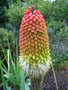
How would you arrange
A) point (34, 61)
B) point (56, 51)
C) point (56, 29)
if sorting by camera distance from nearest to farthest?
point (34, 61) < point (56, 51) < point (56, 29)

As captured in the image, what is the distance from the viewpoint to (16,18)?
6.84 metres

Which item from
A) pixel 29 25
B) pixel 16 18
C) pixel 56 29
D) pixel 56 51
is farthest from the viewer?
pixel 16 18

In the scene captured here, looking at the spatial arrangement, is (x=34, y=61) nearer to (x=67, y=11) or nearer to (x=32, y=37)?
(x=32, y=37)

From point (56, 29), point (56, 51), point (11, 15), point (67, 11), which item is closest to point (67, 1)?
point (67, 11)

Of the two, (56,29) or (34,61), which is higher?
(34,61)

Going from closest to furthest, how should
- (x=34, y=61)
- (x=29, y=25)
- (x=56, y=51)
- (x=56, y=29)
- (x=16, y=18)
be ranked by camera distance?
1. (x=29, y=25)
2. (x=34, y=61)
3. (x=56, y=51)
4. (x=56, y=29)
5. (x=16, y=18)

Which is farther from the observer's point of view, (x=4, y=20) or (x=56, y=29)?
(x=4, y=20)

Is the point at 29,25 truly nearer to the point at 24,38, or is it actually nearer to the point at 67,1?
the point at 24,38

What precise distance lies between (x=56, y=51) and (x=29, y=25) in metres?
3.21

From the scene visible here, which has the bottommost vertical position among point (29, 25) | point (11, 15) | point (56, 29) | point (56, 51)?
point (56, 51)

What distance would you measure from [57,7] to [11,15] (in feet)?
6.88

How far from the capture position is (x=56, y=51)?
4270 mm

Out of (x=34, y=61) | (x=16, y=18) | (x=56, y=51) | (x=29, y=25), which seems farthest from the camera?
(x=16, y=18)

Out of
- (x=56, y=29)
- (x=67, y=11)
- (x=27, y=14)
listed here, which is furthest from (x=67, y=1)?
(x=27, y=14)
